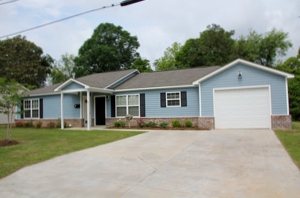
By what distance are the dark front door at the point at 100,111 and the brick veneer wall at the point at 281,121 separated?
1126cm

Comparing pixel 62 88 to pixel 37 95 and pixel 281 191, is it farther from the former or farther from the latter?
pixel 281 191

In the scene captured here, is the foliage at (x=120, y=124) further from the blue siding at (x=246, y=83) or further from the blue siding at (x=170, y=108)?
the blue siding at (x=246, y=83)

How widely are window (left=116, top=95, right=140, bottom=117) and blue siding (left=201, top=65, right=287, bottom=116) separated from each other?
4701 mm

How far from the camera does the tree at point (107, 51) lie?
4091 cm

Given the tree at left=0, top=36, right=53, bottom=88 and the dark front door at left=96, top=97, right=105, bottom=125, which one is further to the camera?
the tree at left=0, top=36, right=53, bottom=88

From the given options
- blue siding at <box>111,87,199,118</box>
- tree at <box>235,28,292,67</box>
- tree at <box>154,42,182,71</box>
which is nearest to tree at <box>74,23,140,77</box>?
tree at <box>154,42,182,71</box>

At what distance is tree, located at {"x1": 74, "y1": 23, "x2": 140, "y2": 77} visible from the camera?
4091 centimetres

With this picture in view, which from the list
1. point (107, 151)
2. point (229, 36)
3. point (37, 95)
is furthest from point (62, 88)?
point (229, 36)

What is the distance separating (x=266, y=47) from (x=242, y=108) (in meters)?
27.8

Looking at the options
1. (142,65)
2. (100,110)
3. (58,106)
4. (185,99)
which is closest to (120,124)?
(100,110)

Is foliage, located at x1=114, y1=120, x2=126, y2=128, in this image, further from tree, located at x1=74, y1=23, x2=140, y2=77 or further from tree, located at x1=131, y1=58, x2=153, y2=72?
tree, located at x1=74, y1=23, x2=140, y2=77

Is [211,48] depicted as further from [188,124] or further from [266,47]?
[188,124]

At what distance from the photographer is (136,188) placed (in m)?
4.73

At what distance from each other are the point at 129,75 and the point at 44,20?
10268mm
